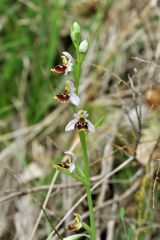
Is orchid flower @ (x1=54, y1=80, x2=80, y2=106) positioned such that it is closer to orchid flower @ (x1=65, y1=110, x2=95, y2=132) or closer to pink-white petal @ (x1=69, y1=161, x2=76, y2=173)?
orchid flower @ (x1=65, y1=110, x2=95, y2=132)

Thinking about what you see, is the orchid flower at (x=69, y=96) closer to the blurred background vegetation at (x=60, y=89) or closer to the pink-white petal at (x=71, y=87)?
the pink-white petal at (x=71, y=87)

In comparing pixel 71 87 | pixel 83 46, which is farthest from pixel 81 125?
pixel 83 46

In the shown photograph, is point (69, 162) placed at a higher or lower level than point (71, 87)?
lower

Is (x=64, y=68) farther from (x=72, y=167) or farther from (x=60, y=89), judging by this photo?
(x=60, y=89)

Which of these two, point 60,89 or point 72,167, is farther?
point 60,89

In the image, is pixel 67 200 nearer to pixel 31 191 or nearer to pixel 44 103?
pixel 31 191

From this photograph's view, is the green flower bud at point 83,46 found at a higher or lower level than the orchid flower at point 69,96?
higher

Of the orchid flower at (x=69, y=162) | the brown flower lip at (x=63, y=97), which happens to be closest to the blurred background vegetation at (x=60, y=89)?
the orchid flower at (x=69, y=162)
